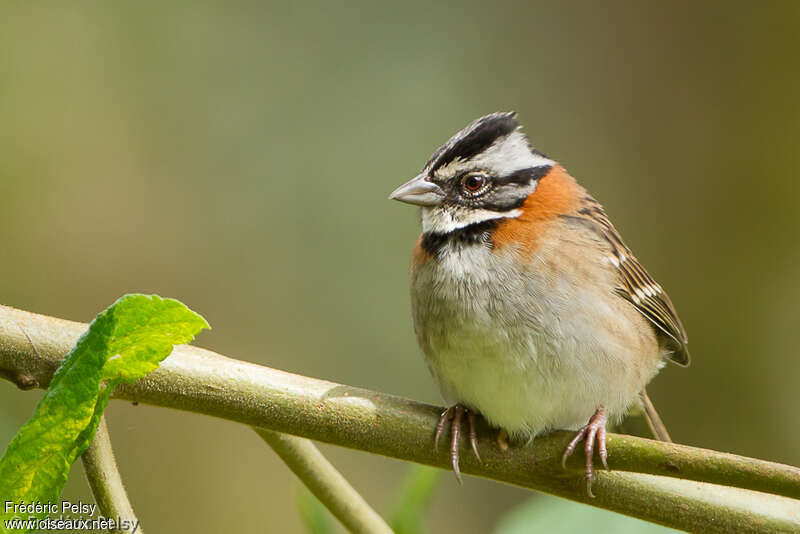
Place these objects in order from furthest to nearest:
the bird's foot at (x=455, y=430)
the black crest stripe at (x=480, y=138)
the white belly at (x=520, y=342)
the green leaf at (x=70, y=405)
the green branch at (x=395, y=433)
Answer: the black crest stripe at (x=480, y=138) → the white belly at (x=520, y=342) → the bird's foot at (x=455, y=430) → the green branch at (x=395, y=433) → the green leaf at (x=70, y=405)

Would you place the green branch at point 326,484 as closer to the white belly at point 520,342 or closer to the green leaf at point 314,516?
the green leaf at point 314,516

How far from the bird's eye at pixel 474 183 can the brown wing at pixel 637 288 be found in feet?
1.30

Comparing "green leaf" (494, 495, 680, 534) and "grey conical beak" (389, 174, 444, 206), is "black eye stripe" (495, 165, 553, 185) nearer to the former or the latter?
"grey conical beak" (389, 174, 444, 206)

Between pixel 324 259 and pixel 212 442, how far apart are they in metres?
1.53

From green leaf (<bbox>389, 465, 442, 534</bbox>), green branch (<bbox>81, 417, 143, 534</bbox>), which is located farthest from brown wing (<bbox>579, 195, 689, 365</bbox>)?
green branch (<bbox>81, 417, 143, 534</bbox>)

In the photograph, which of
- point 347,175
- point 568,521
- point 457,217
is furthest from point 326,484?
point 347,175

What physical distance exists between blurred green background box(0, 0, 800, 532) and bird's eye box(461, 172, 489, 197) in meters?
3.55

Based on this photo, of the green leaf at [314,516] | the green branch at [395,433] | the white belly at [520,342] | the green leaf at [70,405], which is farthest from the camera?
the white belly at [520,342]

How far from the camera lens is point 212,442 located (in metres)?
6.45

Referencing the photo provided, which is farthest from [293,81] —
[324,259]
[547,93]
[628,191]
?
[628,191]

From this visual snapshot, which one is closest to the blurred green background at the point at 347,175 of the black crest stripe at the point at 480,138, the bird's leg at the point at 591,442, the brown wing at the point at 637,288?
the brown wing at the point at 637,288

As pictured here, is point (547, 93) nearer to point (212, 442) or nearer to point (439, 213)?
point (212, 442)

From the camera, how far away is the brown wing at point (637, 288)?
11.2 ft

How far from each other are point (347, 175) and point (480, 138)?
385cm
